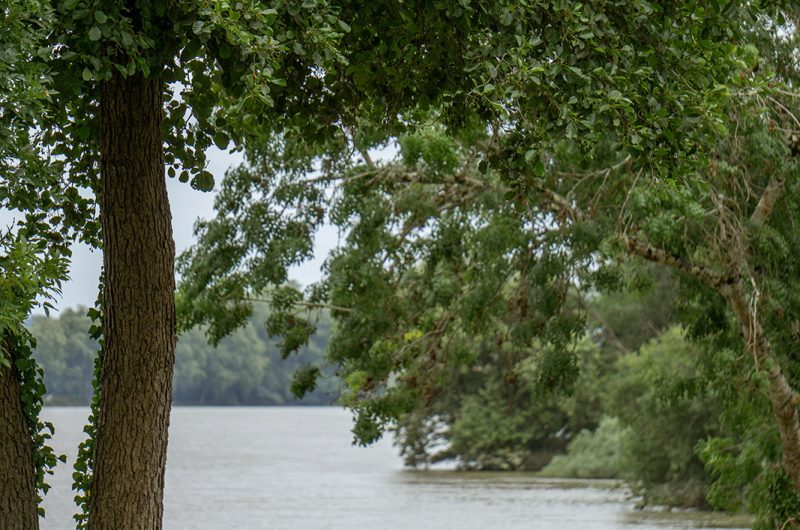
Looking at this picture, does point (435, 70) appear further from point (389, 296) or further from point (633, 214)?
point (389, 296)

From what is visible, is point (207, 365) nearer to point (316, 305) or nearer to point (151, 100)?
point (316, 305)

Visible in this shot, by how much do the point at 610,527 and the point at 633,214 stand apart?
630 inches

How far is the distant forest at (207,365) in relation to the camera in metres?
100

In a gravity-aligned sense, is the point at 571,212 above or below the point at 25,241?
above

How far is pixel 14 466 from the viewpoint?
23.9ft

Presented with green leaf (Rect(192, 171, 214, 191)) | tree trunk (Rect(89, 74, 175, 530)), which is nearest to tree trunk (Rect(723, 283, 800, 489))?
green leaf (Rect(192, 171, 214, 191))

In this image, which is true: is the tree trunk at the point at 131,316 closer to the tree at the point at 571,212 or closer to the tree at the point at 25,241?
the tree at the point at 25,241

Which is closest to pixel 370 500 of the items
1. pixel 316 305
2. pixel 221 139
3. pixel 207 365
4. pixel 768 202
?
pixel 316 305

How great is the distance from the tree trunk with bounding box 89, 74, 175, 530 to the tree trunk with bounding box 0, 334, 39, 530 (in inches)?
13.4

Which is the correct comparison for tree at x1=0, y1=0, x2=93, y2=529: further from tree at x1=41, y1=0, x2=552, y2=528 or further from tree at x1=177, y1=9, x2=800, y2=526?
tree at x1=177, y1=9, x2=800, y2=526

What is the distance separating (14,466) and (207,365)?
13066 cm

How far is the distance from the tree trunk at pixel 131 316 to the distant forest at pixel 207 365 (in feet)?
287

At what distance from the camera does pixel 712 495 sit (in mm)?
16562

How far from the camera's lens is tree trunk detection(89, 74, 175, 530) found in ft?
23.8
